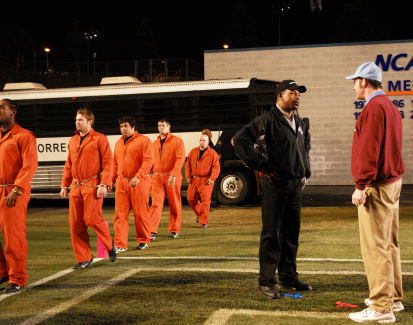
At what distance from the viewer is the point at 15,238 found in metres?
5.61

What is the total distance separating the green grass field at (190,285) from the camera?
15.1ft

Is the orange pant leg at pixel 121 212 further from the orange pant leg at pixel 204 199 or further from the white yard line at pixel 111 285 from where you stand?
the orange pant leg at pixel 204 199

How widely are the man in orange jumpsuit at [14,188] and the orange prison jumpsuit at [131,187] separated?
7.89ft

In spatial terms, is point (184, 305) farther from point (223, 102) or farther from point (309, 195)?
point (309, 195)

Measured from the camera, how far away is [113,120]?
1623 cm

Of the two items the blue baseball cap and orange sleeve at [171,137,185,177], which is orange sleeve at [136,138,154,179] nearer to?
orange sleeve at [171,137,185,177]

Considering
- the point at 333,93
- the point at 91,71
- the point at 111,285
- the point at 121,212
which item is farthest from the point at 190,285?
the point at 91,71

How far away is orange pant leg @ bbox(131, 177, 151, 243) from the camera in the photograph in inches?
321

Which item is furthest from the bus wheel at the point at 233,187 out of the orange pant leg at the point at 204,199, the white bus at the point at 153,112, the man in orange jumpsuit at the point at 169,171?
the man in orange jumpsuit at the point at 169,171

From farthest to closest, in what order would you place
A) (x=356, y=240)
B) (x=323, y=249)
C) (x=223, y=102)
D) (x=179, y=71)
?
(x=179, y=71), (x=223, y=102), (x=356, y=240), (x=323, y=249)

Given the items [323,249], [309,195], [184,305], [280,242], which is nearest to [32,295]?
[184,305]

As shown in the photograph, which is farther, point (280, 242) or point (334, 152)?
point (334, 152)

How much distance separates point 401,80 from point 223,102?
890 cm

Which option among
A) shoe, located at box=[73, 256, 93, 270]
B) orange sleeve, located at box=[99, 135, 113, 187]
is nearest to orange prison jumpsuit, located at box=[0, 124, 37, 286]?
shoe, located at box=[73, 256, 93, 270]
